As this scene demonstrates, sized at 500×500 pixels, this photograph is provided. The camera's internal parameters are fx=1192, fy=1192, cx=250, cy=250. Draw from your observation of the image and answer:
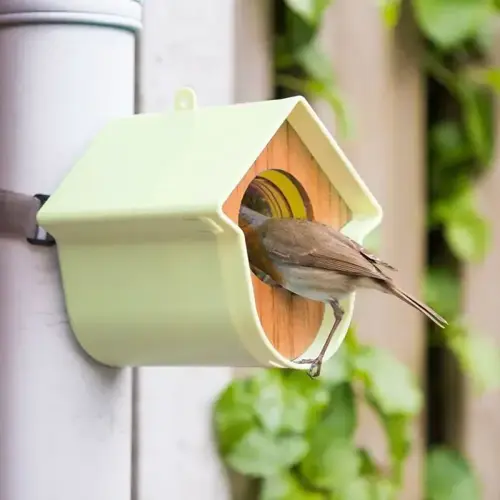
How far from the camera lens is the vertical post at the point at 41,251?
0.87 metres

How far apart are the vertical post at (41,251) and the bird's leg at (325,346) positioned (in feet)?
0.59

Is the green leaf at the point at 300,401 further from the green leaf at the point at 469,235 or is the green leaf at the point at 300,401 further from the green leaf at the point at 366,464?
the green leaf at the point at 469,235

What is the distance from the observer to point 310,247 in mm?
909

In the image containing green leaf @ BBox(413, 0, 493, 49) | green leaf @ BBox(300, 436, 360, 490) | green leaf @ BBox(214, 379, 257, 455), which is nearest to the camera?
green leaf @ BBox(214, 379, 257, 455)

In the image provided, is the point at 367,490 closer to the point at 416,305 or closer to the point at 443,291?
the point at 443,291

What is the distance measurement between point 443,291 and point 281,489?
1.45 ft

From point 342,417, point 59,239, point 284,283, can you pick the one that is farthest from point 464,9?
A: point 59,239

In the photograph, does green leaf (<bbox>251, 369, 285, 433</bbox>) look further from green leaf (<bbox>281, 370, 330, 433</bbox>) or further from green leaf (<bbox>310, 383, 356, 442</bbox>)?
green leaf (<bbox>310, 383, 356, 442</bbox>)

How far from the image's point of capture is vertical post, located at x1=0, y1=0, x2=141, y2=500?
0.87 m

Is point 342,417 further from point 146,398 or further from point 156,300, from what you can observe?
point 156,300

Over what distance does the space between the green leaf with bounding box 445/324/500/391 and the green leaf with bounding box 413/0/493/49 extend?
392 mm

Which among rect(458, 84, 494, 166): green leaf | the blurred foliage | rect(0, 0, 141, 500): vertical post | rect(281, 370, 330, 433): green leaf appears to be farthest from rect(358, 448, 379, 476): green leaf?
rect(0, 0, 141, 500): vertical post

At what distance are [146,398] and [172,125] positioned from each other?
0.36 metres

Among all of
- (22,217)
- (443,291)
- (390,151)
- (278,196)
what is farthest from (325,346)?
(443,291)
